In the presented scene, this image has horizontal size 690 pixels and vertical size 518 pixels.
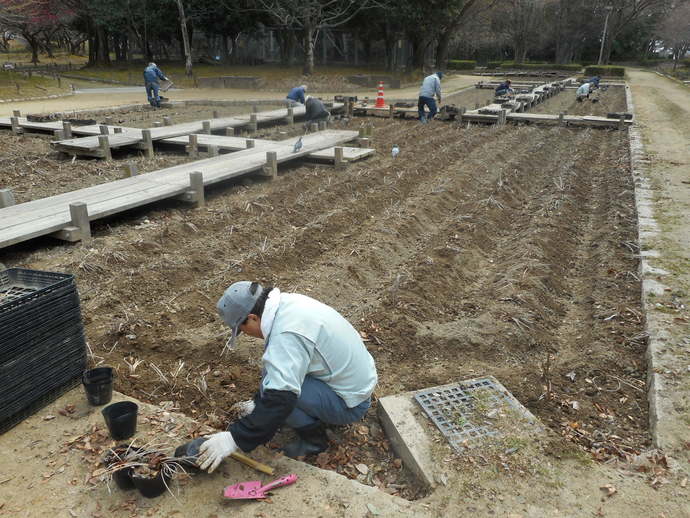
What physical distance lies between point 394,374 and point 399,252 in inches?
97.0

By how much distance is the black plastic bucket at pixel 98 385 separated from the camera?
329 cm

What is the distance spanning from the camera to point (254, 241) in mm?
6324

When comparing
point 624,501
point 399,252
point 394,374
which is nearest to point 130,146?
→ point 399,252

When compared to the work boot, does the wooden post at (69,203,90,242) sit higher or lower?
higher

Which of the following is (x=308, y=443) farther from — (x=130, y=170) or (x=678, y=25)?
(x=678, y=25)

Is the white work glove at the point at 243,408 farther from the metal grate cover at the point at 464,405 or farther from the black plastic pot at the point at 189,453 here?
the metal grate cover at the point at 464,405

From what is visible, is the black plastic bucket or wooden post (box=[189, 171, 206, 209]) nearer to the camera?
the black plastic bucket

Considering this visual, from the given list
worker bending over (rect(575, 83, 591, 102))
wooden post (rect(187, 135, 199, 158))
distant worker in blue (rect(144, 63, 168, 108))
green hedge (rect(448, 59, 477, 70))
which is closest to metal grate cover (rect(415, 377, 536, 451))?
wooden post (rect(187, 135, 199, 158))

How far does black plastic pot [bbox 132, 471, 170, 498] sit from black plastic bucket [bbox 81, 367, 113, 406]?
0.88 m

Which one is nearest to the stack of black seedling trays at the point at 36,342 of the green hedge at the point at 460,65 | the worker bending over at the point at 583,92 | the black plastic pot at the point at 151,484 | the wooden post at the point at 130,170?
the black plastic pot at the point at 151,484

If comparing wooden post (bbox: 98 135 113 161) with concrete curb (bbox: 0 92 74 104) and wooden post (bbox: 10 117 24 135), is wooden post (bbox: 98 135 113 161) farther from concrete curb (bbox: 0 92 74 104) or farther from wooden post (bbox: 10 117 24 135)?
concrete curb (bbox: 0 92 74 104)

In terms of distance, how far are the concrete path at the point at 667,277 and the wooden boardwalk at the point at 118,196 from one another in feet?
19.1

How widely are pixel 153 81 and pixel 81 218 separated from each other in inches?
542

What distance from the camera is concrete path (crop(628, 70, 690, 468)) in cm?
331
